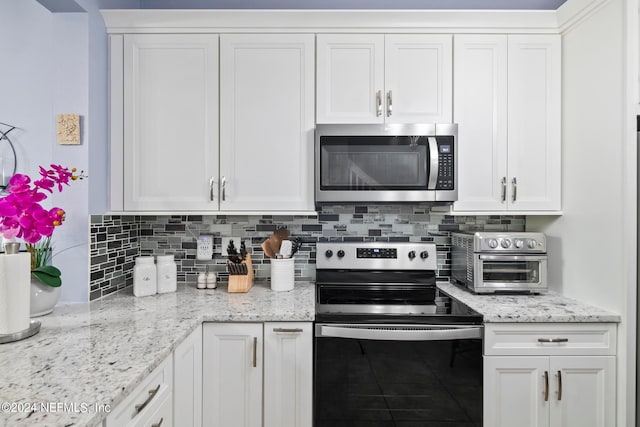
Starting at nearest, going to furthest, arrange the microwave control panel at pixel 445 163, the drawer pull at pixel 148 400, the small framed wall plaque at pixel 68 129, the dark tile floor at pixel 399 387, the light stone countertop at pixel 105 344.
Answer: the light stone countertop at pixel 105 344 → the drawer pull at pixel 148 400 → the dark tile floor at pixel 399 387 → the small framed wall plaque at pixel 68 129 → the microwave control panel at pixel 445 163

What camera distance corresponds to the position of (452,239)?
231cm

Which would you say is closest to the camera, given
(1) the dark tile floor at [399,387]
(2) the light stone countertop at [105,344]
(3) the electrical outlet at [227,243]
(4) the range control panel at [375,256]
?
(2) the light stone countertop at [105,344]

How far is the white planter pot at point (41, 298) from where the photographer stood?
5.01ft

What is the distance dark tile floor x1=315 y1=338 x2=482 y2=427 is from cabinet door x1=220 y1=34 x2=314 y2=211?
0.95 meters

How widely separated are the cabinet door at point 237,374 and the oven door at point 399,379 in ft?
0.88

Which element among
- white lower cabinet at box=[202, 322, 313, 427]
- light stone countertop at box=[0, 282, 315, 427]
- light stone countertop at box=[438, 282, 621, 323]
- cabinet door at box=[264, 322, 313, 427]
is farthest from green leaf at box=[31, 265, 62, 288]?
light stone countertop at box=[438, 282, 621, 323]

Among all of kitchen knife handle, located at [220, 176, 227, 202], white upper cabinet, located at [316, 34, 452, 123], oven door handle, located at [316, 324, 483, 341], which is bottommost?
oven door handle, located at [316, 324, 483, 341]

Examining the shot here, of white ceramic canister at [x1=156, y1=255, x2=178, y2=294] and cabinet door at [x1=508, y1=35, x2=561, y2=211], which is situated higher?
cabinet door at [x1=508, y1=35, x2=561, y2=211]

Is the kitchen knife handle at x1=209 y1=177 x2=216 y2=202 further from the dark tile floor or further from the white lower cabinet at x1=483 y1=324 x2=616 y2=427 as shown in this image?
the white lower cabinet at x1=483 y1=324 x2=616 y2=427

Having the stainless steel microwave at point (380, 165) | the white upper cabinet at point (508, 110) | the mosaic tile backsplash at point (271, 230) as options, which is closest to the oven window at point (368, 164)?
the stainless steel microwave at point (380, 165)

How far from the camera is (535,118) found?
79.0 inches

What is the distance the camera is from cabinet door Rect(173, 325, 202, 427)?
1405mm

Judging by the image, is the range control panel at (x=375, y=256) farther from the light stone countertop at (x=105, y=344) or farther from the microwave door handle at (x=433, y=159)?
the microwave door handle at (x=433, y=159)

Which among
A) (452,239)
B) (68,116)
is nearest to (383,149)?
(452,239)
